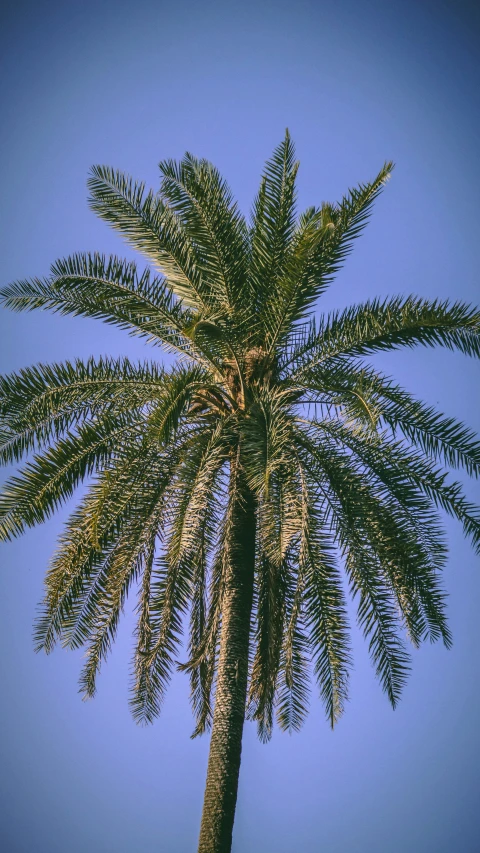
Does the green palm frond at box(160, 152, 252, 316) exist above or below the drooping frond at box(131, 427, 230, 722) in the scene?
above

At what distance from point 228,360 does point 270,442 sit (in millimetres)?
2207

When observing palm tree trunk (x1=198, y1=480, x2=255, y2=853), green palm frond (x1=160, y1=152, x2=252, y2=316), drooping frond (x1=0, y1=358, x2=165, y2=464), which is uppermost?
green palm frond (x1=160, y1=152, x2=252, y2=316)

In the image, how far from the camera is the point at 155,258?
10906mm

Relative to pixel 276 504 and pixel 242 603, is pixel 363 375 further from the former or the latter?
pixel 242 603

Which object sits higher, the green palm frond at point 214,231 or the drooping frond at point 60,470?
the green palm frond at point 214,231

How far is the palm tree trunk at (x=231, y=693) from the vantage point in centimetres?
902

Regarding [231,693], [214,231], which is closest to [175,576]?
[231,693]

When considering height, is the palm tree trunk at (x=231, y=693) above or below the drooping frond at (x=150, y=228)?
below

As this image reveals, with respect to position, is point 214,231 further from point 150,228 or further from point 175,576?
point 175,576

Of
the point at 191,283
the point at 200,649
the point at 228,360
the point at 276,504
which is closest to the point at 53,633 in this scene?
the point at 200,649

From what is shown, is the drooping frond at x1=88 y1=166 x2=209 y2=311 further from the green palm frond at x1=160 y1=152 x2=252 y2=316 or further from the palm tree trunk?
the palm tree trunk

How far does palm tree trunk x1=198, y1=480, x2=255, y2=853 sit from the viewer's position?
902 cm

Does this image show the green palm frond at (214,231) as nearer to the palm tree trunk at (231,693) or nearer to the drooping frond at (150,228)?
the drooping frond at (150,228)

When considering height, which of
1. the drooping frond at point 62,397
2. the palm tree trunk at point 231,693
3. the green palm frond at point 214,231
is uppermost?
the green palm frond at point 214,231
